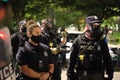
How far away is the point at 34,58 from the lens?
19.4ft

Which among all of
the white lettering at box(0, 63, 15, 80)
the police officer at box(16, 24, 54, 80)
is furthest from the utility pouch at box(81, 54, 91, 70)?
the white lettering at box(0, 63, 15, 80)

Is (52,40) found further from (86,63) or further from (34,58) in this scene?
(34,58)

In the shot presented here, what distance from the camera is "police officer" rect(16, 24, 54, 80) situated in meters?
5.93

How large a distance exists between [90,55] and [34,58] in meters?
0.89

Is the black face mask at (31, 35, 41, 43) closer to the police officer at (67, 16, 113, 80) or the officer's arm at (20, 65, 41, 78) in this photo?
the officer's arm at (20, 65, 41, 78)

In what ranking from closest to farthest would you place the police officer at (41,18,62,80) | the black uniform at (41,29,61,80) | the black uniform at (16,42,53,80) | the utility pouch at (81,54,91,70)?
1. the black uniform at (16,42,53,80)
2. the utility pouch at (81,54,91,70)
3. the black uniform at (41,29,61,80)
4. the police officer at (41,18,62,80)

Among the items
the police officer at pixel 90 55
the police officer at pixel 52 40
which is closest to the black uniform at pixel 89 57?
the police officer at pixel 90 55


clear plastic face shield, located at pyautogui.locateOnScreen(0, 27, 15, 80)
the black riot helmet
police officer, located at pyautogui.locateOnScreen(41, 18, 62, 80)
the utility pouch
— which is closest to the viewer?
clear plastic face shield, located at pyautogui.locateOnScreen(0, 27, 15, 80)

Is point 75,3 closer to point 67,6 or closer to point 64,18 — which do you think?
point 67,6

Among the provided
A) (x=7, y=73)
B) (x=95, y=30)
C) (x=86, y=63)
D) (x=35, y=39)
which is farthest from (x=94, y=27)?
(x=7, y=73)

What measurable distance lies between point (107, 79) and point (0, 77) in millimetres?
3888

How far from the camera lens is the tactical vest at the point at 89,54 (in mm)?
6324

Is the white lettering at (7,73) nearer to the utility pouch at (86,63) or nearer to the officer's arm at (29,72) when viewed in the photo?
the officer's arm at (29,72)

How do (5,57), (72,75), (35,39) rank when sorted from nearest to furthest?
(5,57) < (35,39) < (72,75)
